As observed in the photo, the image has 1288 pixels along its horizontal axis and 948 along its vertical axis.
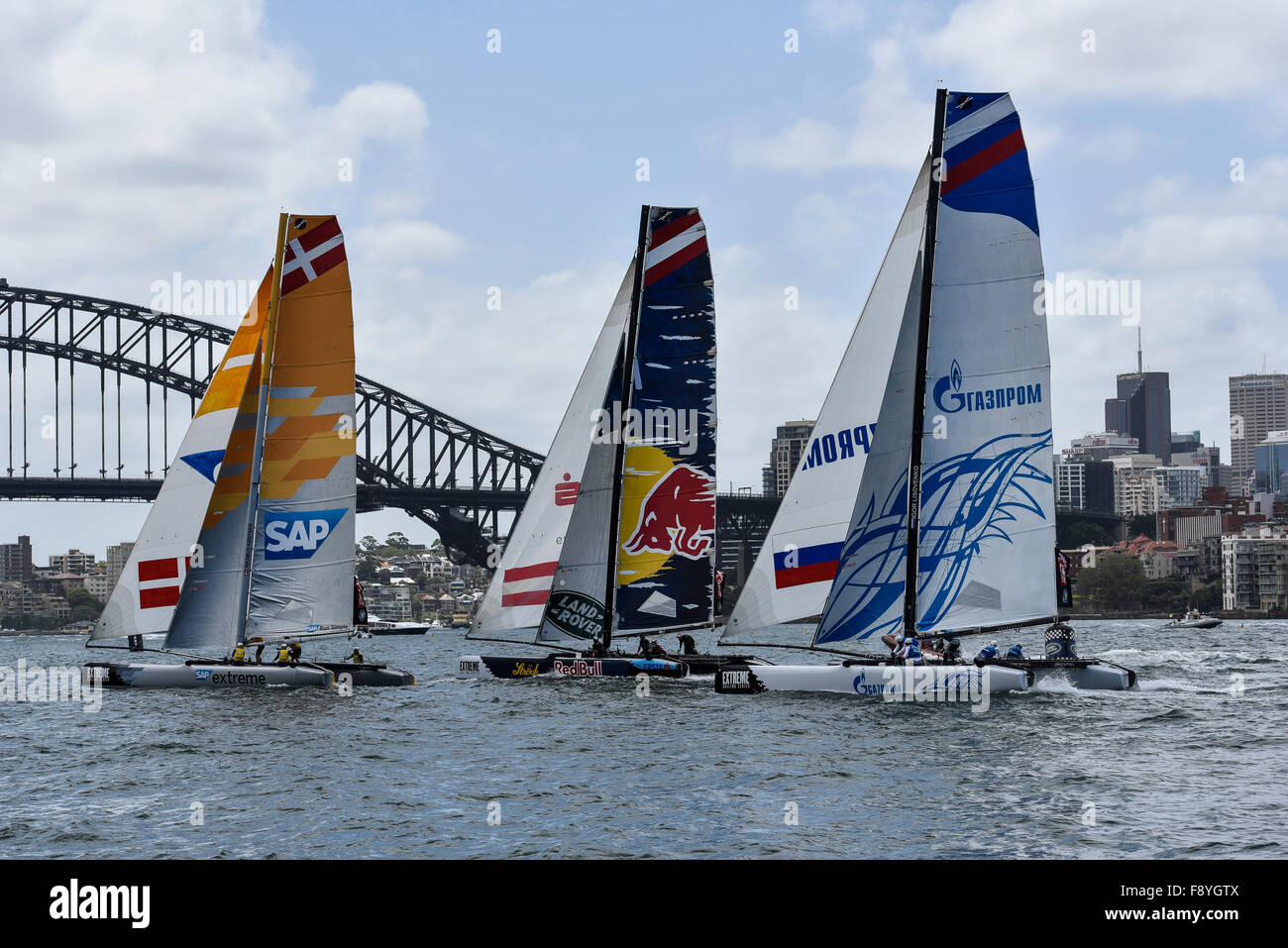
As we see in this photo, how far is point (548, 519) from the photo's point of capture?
26891 mm

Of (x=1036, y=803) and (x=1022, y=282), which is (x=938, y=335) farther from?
(x=1036, y=803)

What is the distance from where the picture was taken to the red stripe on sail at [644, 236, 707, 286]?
25797mm

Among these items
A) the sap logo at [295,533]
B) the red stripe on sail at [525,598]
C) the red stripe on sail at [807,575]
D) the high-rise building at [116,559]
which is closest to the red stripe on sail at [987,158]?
the red stripe on sail at [807,575]

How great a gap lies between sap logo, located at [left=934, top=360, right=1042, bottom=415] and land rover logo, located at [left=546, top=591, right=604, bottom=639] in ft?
26.5

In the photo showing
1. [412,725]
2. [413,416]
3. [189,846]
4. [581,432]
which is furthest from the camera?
[413,416]

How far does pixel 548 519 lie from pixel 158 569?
6874mm

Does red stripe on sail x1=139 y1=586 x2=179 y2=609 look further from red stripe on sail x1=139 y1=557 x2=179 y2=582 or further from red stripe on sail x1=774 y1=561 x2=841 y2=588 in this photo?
red stripe on sail x1=774 y1=561 x2=841 y2=588

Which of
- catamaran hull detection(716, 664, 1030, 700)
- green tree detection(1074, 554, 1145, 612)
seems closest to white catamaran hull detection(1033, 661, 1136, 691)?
catamaran hull detection(716, 664, 1030, 700)

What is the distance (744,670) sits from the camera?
21297 millimetres

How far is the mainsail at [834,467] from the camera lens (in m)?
20.3

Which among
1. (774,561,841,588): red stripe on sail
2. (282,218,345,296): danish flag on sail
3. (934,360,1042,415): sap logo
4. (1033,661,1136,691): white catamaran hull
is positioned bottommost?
(1033,661,1136,691): white catamaran hull

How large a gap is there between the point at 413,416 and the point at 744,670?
9198 cm

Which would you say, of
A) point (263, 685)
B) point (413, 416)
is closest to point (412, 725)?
point (263, 685)
